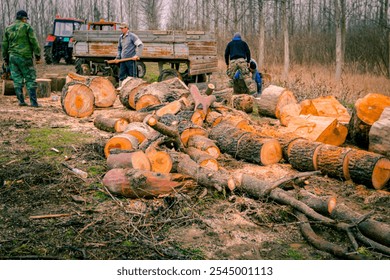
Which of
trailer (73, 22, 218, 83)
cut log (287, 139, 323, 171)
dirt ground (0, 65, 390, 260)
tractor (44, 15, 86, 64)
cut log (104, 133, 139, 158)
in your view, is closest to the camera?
dirt ground (0, 65, 390, 260)

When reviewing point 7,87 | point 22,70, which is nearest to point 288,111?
point 22,70

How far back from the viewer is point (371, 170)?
15.6 feet

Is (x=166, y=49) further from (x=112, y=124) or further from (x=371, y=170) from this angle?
(x=371, y=170)

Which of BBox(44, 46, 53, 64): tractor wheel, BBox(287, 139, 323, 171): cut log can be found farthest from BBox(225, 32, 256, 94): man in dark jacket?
BBox(44, 46, 53, 64): tractor wheel

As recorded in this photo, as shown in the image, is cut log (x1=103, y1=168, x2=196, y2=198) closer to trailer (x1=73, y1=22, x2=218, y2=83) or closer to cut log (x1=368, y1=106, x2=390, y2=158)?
cut log (x1=368, y1=106, x2=390, y2=158)

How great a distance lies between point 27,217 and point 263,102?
6.15 metres

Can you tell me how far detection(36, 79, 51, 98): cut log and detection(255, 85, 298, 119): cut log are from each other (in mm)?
6376

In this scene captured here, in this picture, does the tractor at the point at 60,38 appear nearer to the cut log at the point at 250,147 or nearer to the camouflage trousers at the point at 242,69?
the camouflage trousers at the point at 242,69

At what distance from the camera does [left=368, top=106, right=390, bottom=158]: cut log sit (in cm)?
538

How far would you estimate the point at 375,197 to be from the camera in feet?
14.9

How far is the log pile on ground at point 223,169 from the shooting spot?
12.3 ft

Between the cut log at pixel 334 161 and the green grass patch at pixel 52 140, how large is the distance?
362 cm

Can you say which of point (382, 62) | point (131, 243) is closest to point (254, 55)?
point (382, 62)

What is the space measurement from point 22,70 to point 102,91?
75.1 inches
